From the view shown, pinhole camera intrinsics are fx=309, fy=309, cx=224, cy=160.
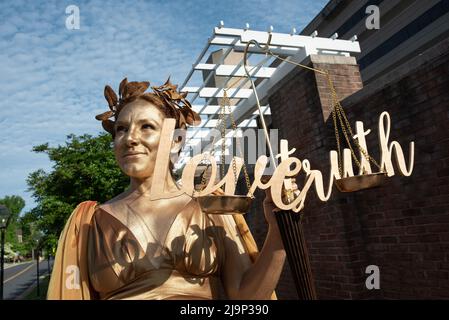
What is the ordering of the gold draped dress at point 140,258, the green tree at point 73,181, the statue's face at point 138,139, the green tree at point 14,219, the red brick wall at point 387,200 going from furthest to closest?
the green tree at point 14,219 < the green tree at point 73,181 < the red brick wall at point 387,200 < the statue's face at point 138,139 < the gold draped dress at point 140,258

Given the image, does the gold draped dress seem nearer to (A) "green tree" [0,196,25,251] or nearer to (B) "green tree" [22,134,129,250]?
(B) "green tree" [22,134,129,250]

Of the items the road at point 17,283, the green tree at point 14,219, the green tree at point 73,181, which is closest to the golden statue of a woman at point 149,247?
the green tree at point 73,181

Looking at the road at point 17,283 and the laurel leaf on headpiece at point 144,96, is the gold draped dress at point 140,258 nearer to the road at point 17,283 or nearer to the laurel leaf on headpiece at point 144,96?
the laurel leaf on headpiece at point 144,96

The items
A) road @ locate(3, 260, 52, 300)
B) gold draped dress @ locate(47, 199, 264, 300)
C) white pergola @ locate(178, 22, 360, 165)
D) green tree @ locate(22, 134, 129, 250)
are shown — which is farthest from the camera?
road @ locate(3, 260, 52, 300)

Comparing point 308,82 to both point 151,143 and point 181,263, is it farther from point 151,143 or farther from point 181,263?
point 181,263

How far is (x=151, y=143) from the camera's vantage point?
91.4 inches

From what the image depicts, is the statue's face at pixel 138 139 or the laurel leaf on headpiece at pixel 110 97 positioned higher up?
the laurel leaf on headpiece at pixel 110 97

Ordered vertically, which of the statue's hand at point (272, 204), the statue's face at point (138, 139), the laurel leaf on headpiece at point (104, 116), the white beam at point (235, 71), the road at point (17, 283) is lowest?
the road at point (17, 283)

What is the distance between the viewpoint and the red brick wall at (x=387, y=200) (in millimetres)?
3746

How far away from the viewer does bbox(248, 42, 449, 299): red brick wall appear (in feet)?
12.3

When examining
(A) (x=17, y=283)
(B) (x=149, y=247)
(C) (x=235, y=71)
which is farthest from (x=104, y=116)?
(A) (x=17, y=283)

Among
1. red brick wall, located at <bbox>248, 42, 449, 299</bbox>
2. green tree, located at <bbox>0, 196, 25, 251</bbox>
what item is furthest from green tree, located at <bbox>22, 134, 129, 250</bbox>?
green tree, located at <bbox>0, 196, 25, 251</bbox>

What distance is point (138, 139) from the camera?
2291 millimetres

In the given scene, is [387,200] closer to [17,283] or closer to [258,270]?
[258,270]
